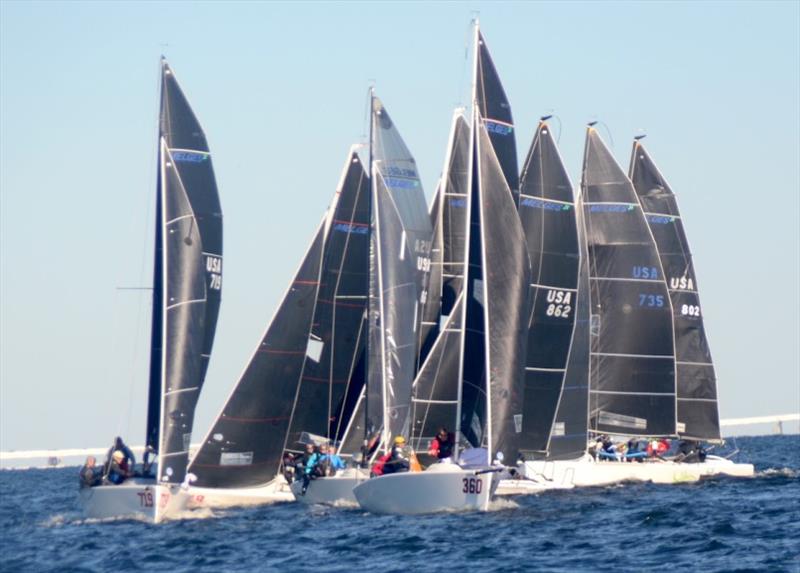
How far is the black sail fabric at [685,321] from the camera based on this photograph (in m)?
49.8

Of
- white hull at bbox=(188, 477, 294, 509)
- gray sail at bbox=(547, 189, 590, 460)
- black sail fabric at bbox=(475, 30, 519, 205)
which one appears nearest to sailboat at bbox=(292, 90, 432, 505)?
white hull at bbox=(188, 477, 294, 509)

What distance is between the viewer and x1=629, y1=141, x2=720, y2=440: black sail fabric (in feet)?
163

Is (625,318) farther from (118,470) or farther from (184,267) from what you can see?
(118,470)

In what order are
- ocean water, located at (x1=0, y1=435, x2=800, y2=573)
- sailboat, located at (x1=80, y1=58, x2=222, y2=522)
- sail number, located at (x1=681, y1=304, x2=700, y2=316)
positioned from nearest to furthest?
ocean water, located at (x1=0, y1=435, x2=800, y2=573), sailboat, located at (x1=80, y1=58, x2=222, y2=522), sail number, located at (x1=681, y1=304, x2=700, y2=316)

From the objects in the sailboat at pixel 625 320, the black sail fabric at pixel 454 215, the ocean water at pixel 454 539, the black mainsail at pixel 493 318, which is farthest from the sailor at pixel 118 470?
the sailboat at pixel 625 320

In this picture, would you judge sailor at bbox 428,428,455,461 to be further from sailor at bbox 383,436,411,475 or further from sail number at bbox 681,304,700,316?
sail number at bbox 681,304,700,316

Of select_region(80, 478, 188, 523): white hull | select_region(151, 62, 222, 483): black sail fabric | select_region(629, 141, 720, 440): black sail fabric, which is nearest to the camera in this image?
select_region(80, 478, 188, 523): white hull

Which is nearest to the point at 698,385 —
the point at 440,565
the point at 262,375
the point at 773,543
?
the point at 262,375

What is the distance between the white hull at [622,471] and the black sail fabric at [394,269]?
4782 millimetres

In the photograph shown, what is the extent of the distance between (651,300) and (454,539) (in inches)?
749

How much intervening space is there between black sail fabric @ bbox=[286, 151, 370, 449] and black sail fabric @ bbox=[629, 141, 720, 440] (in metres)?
10.8

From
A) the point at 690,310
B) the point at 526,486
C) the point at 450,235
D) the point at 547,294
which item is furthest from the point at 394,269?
the point at 690,310

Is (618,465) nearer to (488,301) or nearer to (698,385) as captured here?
(698,385)

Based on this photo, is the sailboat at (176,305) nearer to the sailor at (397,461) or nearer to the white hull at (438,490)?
the sailor at (397,461)
